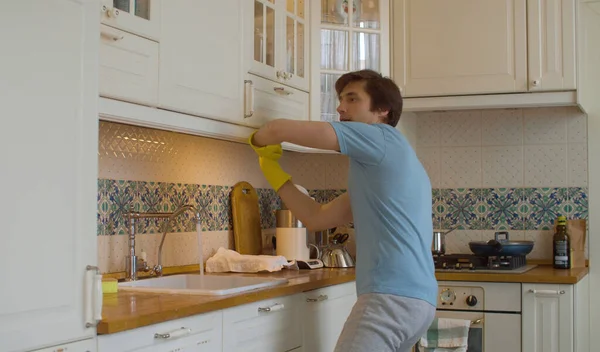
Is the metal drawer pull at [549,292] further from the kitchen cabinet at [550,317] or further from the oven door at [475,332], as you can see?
the oven door at [475,332]

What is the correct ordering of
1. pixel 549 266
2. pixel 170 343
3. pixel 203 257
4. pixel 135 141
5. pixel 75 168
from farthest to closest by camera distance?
pixel 549 266
pixel 203 257
pixel 135 141
pixel 170 343
pixel 75 168

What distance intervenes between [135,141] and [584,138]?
2307mm

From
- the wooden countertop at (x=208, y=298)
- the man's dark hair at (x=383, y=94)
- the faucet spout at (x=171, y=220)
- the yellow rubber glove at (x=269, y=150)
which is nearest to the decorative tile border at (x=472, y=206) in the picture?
the faucet spout at (x=171, y=220)

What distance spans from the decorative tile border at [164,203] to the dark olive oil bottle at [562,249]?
1377 mm

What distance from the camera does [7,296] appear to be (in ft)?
4.94

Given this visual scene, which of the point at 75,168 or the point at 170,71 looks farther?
the point at 170,71

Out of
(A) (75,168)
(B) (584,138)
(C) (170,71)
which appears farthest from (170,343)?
(B) (584,138)

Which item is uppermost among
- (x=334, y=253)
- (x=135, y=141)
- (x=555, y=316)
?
(x=135, y=141)

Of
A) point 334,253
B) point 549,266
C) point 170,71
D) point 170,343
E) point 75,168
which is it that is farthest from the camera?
point 549,266

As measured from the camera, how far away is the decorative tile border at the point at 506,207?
3.93m

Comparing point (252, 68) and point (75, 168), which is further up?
point (252, 68)

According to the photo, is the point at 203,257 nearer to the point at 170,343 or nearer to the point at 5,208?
the point at 170,343

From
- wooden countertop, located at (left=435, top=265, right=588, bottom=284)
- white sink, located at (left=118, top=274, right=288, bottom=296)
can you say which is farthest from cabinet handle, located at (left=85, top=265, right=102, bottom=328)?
wooden countertop, located at (left=435, top=265, right=588, bottom=284)

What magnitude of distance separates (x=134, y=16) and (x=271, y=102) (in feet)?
2.97
